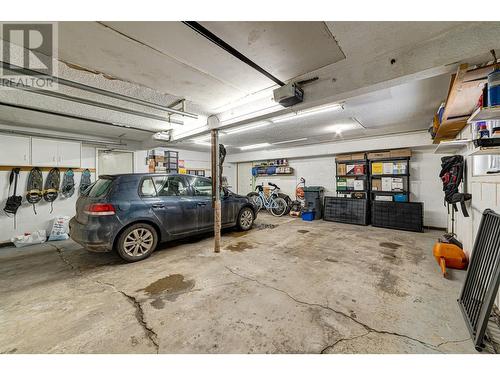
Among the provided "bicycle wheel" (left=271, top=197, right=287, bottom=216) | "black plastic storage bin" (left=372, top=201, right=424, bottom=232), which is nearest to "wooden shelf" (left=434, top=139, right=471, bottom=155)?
"black plastic storage bin" (left=372, top=201, right=424, bottom=232)

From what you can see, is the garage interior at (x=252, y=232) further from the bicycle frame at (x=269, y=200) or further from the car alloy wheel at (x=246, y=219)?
the bicycle frame at (x=269, y=200)

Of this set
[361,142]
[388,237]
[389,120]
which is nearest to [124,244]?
[388,237]

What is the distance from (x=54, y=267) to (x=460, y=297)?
5.17 meters

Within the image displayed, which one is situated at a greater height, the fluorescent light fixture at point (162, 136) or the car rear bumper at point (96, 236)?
the fluorescent light fixture at point (162, 136)

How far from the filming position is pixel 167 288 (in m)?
2.21

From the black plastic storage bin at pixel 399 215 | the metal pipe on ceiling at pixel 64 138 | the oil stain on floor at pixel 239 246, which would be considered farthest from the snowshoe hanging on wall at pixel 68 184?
the black plastic storage bin at pixel 399 215

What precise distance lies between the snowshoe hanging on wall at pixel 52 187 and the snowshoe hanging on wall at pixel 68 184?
0.41 ft

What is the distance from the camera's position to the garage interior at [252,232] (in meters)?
1.50

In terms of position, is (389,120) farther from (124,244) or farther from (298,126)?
(124,244)

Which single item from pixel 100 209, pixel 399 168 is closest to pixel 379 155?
pixel 399 168

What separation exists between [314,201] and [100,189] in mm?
5858

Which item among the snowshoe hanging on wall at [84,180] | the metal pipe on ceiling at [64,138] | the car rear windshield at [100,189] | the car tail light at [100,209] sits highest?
the metal pipe on ceiling at [64,138]

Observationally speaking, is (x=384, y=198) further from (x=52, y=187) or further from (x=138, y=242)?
(x=52, y=187)
